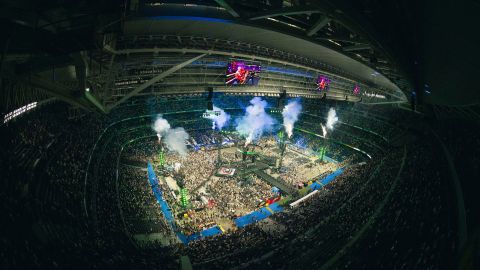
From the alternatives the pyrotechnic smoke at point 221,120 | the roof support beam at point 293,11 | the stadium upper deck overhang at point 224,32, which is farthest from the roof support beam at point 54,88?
the pyrotechnic smoke at point 221,120

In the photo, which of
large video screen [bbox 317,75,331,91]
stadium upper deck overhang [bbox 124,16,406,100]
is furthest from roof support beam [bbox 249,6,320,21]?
large video screen [bbox 317,75,331,91]

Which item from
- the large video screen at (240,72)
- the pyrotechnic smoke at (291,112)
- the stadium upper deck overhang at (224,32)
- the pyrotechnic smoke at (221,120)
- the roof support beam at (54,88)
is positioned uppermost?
the stadium upper deck overhang at (224,32)

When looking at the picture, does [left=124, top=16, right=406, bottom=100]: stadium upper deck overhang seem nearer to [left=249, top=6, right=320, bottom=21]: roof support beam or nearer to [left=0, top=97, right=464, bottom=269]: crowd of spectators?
[left=249, top=6, right=320, bottom=21]: roof support beam

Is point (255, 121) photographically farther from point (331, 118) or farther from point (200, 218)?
point (200, 218)

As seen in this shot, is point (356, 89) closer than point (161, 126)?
No

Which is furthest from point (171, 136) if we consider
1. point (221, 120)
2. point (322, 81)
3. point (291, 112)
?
point (322, 81)

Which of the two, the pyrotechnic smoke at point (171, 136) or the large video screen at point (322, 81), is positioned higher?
the large video screen at point (322, 81)

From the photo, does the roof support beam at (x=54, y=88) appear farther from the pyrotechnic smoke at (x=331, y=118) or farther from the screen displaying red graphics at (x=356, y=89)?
the screen displaying red graphics at (x=356, y=89)
